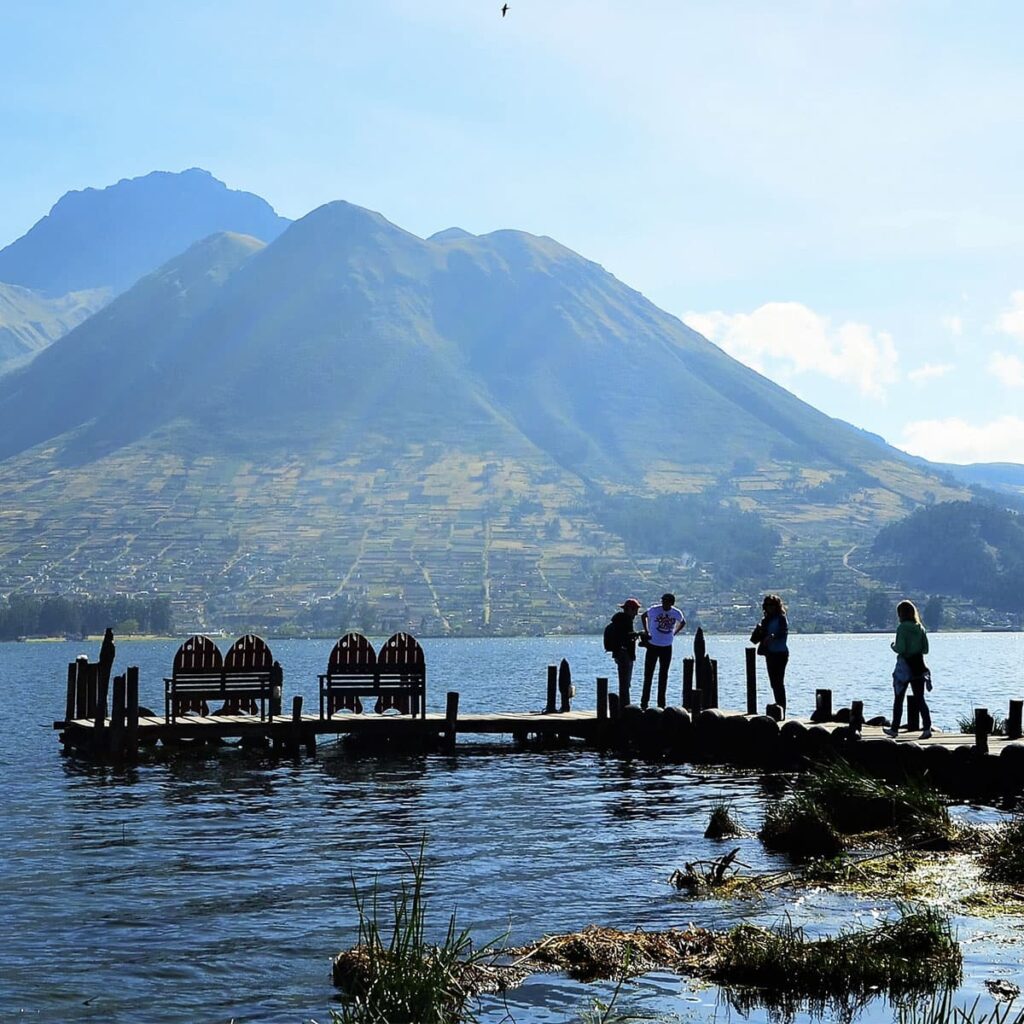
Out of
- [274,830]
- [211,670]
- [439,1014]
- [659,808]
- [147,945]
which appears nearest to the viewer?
[439,1014]

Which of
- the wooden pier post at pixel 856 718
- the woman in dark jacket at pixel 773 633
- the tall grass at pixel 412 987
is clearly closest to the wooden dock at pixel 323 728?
A: the woman in dark jacket at pixel 773 633

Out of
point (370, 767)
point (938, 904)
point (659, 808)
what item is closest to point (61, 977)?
point (938, 904)

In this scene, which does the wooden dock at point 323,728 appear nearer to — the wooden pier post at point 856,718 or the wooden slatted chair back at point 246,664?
the wooden slatted chair back at point 246,664

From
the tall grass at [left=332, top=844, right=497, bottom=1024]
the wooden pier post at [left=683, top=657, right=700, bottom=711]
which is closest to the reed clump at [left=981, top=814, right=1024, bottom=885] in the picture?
the tall grass at [left=332, top=844, right=497, bottom=1024]

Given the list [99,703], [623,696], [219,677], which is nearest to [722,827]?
[623,696]

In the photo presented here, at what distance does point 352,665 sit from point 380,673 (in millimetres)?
779

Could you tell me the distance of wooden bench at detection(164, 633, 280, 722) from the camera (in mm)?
38688

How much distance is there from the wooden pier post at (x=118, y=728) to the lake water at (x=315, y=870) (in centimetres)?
77

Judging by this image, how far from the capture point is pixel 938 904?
1705 cm

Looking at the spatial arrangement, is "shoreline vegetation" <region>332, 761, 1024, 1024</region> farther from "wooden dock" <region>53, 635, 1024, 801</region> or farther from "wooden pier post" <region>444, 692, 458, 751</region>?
"wooden pier post" <region>444, 692, 458, 751</region>

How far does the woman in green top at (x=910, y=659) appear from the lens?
28078mm

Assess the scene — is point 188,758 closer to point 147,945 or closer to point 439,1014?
point 147,945

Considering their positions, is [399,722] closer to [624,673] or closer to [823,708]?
[624,673]

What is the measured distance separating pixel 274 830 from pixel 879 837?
406 inches
